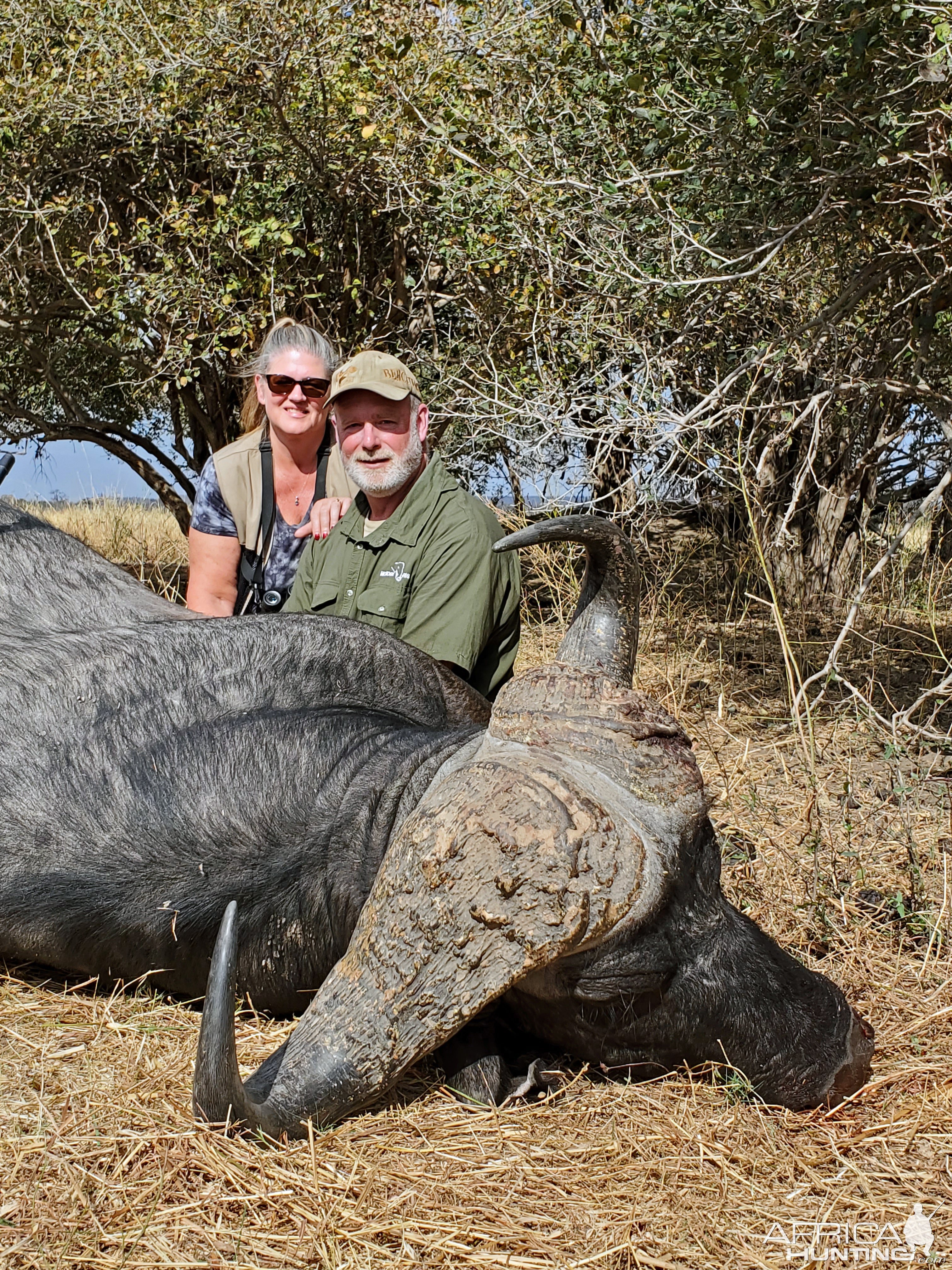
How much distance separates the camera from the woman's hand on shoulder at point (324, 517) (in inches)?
201

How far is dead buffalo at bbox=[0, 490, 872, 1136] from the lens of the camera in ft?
7.48

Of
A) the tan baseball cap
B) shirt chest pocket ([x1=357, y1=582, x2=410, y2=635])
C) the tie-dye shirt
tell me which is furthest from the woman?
shirt chest pocket ([x1=357, y1=582, x2=410, y2=635])

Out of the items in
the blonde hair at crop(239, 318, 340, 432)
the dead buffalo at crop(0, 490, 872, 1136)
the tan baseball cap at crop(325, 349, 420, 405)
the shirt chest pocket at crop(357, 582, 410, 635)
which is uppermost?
the blonde hair at crop(239, 318, 340, 432)

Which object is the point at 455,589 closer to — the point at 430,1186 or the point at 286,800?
the point at 286,800

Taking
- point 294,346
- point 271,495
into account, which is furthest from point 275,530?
point 294,346

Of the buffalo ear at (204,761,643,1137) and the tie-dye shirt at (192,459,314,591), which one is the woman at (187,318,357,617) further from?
the buffalo ear at (204,761,643,1137)

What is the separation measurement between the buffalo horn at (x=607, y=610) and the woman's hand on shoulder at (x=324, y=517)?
87.2 inches

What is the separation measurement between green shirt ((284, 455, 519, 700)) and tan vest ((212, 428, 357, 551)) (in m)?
0.57

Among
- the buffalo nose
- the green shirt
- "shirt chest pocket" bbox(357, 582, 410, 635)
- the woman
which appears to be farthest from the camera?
the woman

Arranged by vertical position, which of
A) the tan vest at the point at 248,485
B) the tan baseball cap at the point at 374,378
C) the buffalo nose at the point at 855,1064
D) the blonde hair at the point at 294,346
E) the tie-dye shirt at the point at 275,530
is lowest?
the buffalo nose at the point at 855,1064

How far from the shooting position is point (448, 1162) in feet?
8.13

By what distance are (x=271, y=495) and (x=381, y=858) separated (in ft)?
9.56

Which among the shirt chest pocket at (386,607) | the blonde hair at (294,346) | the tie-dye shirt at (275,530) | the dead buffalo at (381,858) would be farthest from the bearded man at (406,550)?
the blonde hair at (294,346)

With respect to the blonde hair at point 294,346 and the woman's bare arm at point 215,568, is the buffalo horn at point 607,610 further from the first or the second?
the blonde hair at point 294,346
